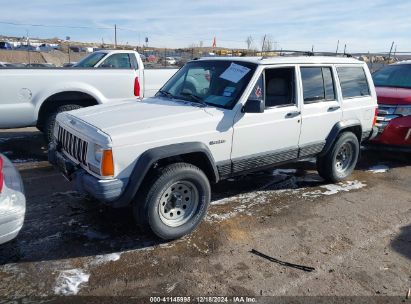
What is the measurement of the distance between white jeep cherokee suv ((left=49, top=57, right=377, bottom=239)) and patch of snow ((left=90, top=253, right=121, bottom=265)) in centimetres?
39

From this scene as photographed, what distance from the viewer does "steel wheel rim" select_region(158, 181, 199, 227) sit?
388 centimetres

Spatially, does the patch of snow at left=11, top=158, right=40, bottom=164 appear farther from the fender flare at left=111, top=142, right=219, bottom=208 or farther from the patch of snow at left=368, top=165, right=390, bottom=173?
the patch of snow at left=368, top=165, right=390, bottom=173

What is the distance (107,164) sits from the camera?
3.39 m

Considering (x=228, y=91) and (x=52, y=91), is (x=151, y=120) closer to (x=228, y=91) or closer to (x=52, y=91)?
(x=228, y=91)

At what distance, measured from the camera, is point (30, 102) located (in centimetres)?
632

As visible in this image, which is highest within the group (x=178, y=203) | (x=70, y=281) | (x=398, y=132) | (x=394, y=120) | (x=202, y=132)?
(x=202, y=132)

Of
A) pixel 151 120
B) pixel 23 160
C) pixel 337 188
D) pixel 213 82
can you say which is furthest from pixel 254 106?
pixel 23 160

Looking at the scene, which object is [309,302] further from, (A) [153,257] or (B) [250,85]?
(B) [250,85]

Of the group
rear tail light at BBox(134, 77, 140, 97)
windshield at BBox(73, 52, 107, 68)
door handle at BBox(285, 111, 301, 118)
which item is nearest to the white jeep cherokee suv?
door handle at BBox(285, 111, 301, 118)

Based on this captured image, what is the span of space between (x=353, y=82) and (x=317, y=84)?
95 cm

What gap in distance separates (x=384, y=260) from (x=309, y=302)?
45.4 inches

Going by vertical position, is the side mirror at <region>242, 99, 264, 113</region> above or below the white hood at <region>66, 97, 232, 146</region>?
above

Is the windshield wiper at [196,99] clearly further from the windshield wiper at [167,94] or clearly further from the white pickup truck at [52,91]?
the white pickup truck at [52,91]

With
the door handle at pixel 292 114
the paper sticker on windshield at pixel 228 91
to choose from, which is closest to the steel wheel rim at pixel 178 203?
the paper sticker on windshield at pixel 228 91
